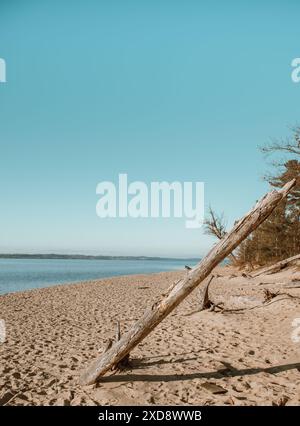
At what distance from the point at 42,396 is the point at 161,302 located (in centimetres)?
239

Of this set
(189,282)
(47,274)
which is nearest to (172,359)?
(189,282)

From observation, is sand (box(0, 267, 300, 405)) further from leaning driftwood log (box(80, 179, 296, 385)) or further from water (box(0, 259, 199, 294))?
water (box(0, 259, 199, 294))

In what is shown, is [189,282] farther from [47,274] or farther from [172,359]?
[47,274]

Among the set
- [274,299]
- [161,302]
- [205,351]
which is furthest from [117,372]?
[274,299]

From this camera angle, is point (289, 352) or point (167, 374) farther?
point (289, 352)

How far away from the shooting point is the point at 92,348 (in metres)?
8.23

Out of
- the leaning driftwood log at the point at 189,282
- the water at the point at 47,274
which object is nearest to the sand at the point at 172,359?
the leaning driftwood log at the point at 189,282

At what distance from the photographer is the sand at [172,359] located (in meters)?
5.13

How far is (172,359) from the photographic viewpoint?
22.6ft

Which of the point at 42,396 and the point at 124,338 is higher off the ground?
the point at 124,338

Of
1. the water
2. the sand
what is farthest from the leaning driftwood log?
the water

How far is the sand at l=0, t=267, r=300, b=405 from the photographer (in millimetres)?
5129

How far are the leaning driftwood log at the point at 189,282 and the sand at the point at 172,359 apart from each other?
39 cm

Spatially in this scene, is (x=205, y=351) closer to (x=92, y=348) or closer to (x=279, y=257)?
(x=92, y=348)
